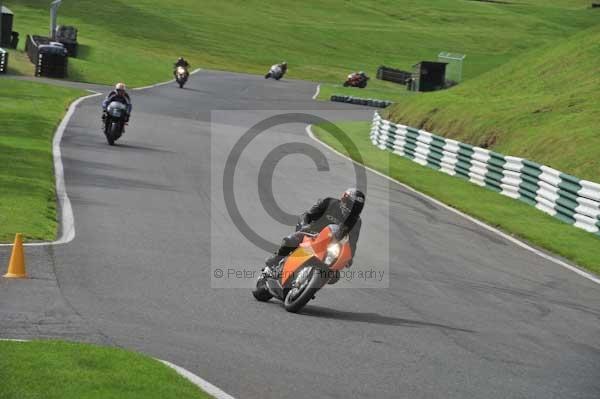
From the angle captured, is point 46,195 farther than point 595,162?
No

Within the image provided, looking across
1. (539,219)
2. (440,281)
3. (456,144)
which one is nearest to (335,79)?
A: (456,144)

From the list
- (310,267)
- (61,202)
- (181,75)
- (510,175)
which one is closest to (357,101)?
(181,75)

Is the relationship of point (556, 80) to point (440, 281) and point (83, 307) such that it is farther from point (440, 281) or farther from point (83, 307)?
point (83, 307)

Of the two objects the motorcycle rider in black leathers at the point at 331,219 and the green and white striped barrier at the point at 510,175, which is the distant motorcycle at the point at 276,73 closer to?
the green and white striped barrier at the point at 510,175

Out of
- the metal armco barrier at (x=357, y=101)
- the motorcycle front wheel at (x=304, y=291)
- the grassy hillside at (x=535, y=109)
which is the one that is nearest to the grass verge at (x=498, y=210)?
the grassy hillside at (x=535, y=109)

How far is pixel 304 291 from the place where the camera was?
12.4m

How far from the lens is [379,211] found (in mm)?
22297

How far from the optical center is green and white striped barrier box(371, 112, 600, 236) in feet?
75.7

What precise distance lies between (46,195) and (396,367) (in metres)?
11.1

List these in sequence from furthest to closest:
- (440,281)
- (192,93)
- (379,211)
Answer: (192,93) < (379,211) < (440,281)

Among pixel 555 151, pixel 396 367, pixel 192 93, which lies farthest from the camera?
pixel 192 93

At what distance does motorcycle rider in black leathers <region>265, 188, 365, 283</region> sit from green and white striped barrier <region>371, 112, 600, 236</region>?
1067 centimetres

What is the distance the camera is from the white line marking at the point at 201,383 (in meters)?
8.87

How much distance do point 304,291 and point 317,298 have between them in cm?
136
